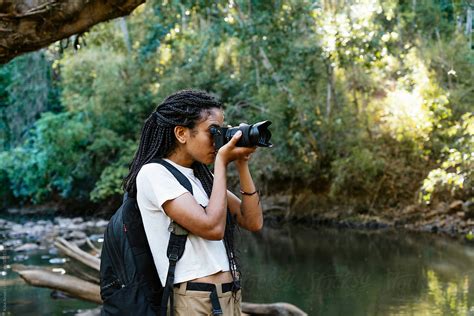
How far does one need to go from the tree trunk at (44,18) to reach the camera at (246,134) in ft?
6.48

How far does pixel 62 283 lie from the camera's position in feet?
21.6

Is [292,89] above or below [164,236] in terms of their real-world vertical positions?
above

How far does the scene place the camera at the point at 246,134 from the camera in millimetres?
2271

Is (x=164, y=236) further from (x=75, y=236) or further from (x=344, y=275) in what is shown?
(x=75, y=236)

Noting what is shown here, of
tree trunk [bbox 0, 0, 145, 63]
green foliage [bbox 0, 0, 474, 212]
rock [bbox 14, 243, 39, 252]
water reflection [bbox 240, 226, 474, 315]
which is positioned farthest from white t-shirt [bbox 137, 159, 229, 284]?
rock [bbox 14, 243, 39, 252]

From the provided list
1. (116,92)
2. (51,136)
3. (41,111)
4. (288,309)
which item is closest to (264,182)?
(116,92)

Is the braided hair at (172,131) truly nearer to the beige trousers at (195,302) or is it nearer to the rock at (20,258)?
the beige trousers at (195,302)

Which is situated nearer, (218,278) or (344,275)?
(218,278)

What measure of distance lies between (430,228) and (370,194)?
2.18m

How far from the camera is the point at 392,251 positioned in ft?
41.1

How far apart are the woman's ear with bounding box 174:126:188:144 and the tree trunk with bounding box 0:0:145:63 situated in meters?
1.89

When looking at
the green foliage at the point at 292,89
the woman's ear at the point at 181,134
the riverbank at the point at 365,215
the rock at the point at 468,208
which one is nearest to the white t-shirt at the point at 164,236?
the woman's ear at the point at 181,134

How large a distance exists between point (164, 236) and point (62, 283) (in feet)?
15.1

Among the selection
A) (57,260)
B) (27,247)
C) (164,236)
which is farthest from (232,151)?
(27,247)
